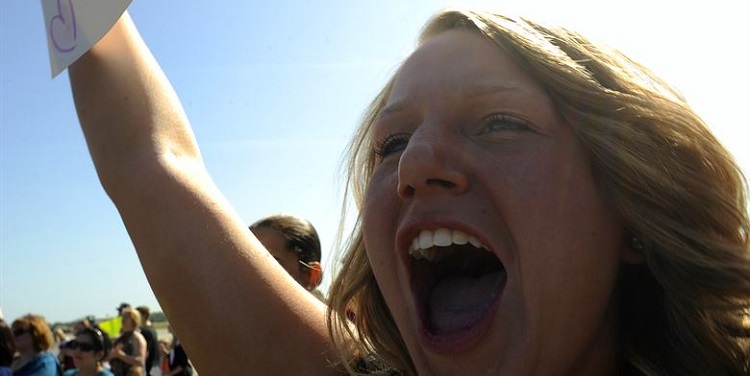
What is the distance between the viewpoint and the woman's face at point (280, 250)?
11.1 feet

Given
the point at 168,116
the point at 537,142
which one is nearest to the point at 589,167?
the point at 537,142

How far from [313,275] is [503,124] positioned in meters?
2.58

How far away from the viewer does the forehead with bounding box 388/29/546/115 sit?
4.17 feet

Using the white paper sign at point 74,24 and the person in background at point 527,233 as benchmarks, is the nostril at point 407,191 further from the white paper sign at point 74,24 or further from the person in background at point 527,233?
the white paper sign at point 74,24

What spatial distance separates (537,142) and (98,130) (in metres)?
1.12

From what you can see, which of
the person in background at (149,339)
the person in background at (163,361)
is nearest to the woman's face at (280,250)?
the person in background at (149,339)

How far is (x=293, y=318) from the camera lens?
1.56 m

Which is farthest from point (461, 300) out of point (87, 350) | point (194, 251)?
point (87, 350)

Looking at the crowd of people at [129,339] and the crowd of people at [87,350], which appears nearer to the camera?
the crowd of people at [129,339]

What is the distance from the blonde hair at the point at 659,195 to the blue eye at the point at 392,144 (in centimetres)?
27

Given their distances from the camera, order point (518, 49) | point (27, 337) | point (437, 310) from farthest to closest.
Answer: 1. point (27, 337)
2. point (437, 310)
3. point (518, 49)

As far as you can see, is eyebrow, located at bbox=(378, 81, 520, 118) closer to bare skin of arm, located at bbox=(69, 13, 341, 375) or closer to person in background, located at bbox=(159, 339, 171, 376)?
bare skin of arm, located at bbox=(69, 13, 341, 375)

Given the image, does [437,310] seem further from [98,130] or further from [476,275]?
[98,130]

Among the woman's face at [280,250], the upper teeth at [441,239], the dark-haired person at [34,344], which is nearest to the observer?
the upper teeth at [441,239]
